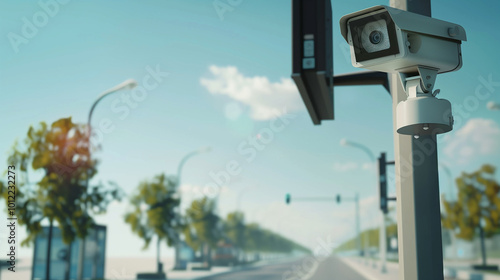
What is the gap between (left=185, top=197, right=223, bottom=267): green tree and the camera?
143ft

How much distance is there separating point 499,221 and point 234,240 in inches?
1403

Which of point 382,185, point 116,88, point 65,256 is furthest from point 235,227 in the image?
point 382,185

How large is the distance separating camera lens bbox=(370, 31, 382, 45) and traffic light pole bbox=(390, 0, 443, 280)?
1.90 ft

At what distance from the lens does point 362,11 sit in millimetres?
2639

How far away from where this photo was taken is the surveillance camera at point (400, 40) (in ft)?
8.43

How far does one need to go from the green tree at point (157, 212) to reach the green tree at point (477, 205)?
19.2m

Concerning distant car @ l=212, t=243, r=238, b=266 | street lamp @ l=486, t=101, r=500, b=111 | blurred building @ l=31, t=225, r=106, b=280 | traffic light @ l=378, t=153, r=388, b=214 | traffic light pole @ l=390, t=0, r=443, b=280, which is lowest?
distant car @ l=212, t=243, r=238, b=266

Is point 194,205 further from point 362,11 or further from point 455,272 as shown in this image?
point 362,11

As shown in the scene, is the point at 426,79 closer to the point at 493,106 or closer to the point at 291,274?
the point at 493,106

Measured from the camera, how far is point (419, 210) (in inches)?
107

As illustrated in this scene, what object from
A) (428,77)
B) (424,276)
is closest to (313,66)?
(428,77)

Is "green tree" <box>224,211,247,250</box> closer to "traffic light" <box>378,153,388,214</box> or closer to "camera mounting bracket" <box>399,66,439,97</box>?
"traffic light" <box>378,153,388,214</box>

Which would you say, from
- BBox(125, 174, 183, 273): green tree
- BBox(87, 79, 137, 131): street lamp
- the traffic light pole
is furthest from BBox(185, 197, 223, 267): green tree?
the traffic light pole

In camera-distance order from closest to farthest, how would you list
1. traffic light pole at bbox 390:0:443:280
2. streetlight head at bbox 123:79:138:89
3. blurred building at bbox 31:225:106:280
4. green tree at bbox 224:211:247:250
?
traffic light pole at bbox 390:0:443:280
streetlight head at bbox 123:79:138:89
blurred building at bbox 31:225:106:280
green tree at bbox 224:211:247:250
